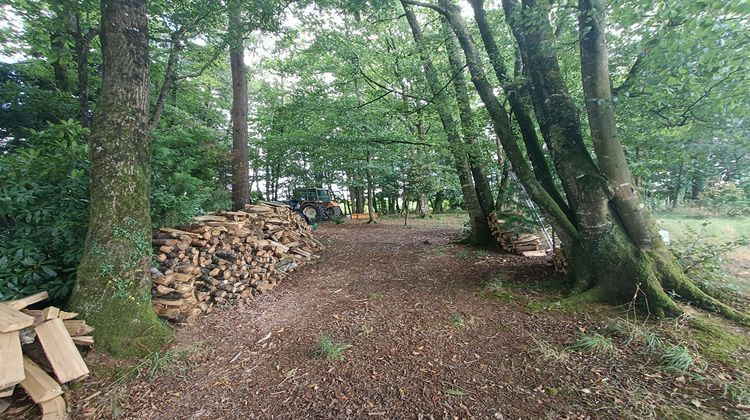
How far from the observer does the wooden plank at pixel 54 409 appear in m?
1.80

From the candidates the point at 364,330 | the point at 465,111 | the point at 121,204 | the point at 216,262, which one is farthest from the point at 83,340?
the point at 465,111

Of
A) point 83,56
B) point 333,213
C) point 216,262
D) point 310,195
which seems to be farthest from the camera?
point 310,195

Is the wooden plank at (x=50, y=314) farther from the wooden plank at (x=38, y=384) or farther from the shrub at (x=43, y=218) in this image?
the shrub at (x=43, y=218)

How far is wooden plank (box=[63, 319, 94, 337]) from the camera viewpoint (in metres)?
2.29

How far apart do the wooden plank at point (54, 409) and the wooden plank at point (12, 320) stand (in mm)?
497

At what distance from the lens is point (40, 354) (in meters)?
2.03

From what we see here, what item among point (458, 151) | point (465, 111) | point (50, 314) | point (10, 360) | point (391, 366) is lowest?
point (391, 366)

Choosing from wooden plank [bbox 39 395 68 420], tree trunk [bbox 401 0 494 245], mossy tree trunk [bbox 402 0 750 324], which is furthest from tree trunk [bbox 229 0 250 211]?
mossy tree trunk [bbox 402 0 750 324]

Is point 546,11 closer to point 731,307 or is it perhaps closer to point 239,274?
point 731,307

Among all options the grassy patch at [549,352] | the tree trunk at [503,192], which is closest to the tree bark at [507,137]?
the grassy patch at [549,352]

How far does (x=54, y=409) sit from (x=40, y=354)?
44cm

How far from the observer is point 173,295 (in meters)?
3.25

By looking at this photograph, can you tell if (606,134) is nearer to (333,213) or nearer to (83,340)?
(83,340)

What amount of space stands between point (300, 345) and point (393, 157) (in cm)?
958
